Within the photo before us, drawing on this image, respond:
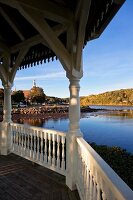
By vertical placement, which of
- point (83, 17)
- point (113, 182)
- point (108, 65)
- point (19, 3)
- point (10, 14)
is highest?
point (108, 65)

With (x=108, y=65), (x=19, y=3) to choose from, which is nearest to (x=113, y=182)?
(x=19, y=3)

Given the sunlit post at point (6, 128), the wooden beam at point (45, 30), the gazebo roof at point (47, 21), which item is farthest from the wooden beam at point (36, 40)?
the sunlit post at point (6, 128)

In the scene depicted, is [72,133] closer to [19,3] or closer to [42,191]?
[42,191]

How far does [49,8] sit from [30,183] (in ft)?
9.81

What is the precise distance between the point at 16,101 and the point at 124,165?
7796 cm

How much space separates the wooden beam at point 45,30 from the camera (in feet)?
12.1

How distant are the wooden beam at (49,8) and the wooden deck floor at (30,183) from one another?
9.28 feet

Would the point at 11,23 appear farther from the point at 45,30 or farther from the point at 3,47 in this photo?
the point at 45,30

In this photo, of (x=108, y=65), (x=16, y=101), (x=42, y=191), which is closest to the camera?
(x=42, y=191)

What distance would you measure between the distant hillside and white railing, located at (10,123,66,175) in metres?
130

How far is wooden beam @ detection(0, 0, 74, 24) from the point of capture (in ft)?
11.5

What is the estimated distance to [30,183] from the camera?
436 cm

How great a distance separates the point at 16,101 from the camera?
8219cm

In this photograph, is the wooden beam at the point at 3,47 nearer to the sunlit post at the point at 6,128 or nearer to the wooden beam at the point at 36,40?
the wooden beam at the point at 36,40
